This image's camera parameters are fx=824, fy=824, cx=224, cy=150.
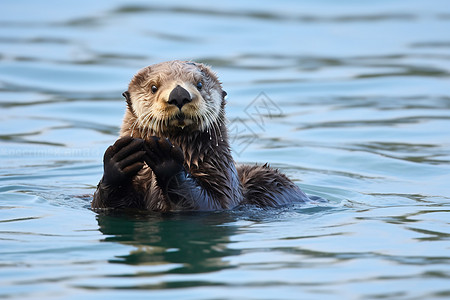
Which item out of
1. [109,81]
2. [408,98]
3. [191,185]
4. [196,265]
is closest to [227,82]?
[109,81]

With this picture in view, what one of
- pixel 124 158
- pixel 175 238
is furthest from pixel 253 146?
pixel 175 238

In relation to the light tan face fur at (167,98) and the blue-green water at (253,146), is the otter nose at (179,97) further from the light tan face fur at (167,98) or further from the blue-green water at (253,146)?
the blue-green water at (253,146)

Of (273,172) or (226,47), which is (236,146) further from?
(226,47)

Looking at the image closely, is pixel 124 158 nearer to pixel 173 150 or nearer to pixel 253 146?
pixel 173 150

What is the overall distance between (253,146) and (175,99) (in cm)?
439

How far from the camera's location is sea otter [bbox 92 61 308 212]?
5.20 meters

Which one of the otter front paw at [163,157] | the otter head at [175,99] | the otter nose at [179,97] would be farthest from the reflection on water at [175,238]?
the otter nose at [179,97]

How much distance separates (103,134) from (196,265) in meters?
5.77

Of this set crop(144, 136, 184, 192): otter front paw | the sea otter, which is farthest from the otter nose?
crop(144, 136, 184, 192): otter front paw

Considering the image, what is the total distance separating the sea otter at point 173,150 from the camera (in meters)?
5.20

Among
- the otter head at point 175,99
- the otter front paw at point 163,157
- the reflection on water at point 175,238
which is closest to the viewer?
the reflection on water at point 175,238

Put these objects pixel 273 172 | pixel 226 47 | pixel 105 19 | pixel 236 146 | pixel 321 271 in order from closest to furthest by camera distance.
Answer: pixel 321 271
pixel 273 172
pixel 236 146
pixel 226 47
pixel 105 19

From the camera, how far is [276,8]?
17984 mm

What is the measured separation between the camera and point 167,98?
5180 millimetres
